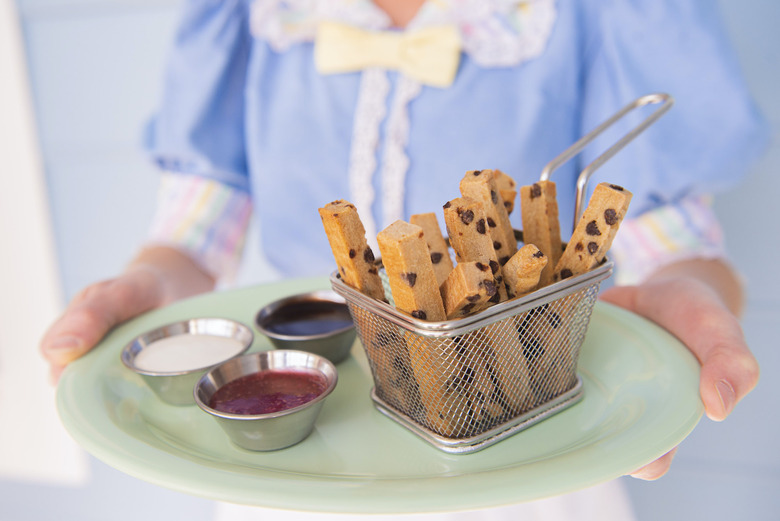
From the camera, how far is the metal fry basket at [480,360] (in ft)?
2.26

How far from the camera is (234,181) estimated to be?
60.8 inches

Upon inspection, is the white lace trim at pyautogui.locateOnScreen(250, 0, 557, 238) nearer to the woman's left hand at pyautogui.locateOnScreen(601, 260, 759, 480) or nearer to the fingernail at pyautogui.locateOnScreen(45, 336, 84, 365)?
the woman's left hand at pyautogui.locateOnScreen(601, 260, 759, 480)

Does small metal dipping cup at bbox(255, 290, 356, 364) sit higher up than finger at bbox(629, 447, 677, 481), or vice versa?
small metal dipping cup at bbox(255, 290, 356, 364)

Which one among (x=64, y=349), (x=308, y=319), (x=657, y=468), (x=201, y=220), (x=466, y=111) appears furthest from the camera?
(x=201, y=220)

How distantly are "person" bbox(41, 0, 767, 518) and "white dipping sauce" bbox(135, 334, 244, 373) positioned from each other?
163 millimetres

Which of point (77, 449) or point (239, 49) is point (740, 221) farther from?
point (77, 449)

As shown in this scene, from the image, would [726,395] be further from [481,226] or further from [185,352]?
[185,352]

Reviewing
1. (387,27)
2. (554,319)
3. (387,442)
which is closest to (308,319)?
(387,442)

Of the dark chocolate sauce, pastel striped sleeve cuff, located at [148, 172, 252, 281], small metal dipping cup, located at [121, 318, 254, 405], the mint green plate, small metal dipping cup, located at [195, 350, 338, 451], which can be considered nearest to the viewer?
the mint green plate

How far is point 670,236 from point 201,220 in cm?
101

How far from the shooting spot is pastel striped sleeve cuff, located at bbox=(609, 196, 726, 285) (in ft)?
4.13

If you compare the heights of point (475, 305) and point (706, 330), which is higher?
point (475, 305)

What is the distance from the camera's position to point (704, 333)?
84cm

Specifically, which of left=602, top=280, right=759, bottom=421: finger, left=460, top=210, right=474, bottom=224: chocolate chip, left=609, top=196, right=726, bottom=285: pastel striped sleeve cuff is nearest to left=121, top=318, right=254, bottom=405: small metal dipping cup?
left=460, top=210, right=474, bottom=224: chocolate chip
